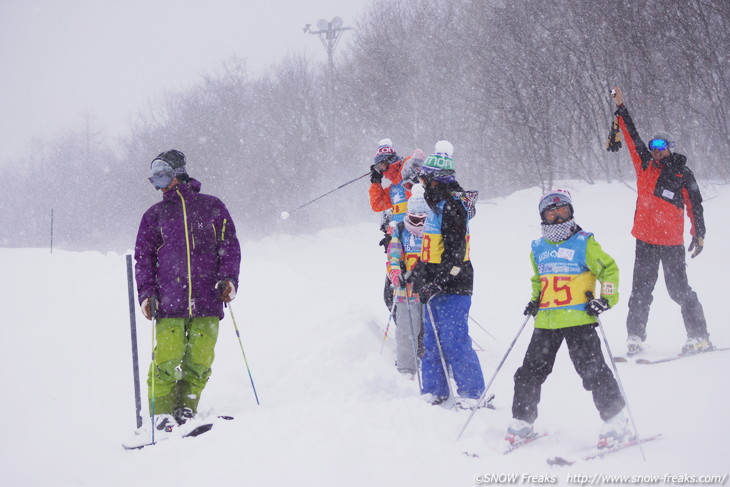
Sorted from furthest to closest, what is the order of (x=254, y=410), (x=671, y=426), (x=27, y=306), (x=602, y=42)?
→ (x=602, y=42) < (x=27, y=306) < (x=254, y=410) < (x=671, y=426)

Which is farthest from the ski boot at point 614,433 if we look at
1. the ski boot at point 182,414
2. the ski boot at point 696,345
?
the ski boot at point 182,414

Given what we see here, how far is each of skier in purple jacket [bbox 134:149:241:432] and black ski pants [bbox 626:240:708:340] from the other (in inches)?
156

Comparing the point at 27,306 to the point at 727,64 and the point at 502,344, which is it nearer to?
the point at 502,344

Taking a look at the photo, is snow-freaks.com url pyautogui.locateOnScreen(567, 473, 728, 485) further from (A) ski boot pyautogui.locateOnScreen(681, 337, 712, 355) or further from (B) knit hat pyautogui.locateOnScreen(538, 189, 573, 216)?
(A) ski boot pyautogui.locateOnScreen(681, 337, 712, 355)

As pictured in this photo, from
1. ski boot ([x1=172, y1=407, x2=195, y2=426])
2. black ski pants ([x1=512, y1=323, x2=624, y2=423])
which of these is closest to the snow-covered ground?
black ski pants ([x1=512, y1=323, x2=624, y2=423])

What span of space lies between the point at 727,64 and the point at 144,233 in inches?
486

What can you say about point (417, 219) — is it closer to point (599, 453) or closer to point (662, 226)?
point (599, 453)

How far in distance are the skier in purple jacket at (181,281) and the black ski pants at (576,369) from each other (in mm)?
2231

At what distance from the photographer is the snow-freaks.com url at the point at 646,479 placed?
110 inches

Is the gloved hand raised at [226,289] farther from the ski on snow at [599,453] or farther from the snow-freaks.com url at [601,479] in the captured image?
the ski on snow at [599,453]

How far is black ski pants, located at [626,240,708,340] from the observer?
5.42 m

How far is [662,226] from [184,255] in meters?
4.52

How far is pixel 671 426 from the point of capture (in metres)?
3.66

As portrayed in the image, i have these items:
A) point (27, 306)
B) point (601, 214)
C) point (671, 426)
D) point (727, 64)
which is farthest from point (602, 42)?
point (27, 306)
